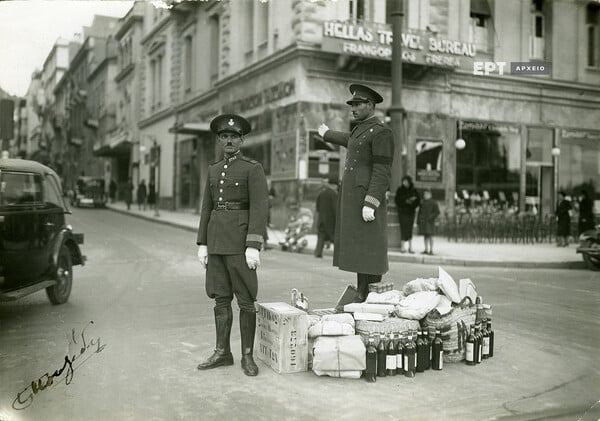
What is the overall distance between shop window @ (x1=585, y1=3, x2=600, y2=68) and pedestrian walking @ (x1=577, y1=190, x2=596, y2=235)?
220 cm

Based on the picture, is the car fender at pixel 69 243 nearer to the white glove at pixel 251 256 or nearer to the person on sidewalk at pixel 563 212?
the white glove at pixel 251 256

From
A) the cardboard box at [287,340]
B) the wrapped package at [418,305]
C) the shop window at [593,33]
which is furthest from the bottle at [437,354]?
the shop window at [593,33]

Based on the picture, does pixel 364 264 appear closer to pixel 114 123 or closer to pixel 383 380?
pixel 383 380

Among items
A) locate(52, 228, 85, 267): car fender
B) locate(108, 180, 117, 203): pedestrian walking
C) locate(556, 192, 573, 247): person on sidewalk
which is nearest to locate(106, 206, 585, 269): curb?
locate(556, 192, 573, 247): person on sidewalk

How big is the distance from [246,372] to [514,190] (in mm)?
8735

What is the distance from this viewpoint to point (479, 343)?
16.6ft

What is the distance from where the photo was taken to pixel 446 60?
24.6 feet

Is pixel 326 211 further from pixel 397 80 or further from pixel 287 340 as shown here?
pixel 287 340

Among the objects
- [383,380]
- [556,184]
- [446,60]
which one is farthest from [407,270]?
[383,380]

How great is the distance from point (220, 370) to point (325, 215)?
6.98 m

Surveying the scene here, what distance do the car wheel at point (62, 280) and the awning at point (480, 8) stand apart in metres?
5.53

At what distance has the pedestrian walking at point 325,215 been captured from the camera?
33.7ft

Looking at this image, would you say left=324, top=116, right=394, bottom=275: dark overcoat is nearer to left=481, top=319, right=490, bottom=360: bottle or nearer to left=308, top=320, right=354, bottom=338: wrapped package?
left=308, top=320, right=354, bottom=338: wrapped package
